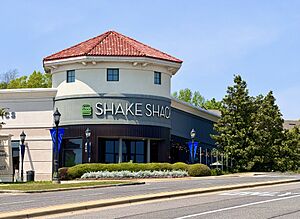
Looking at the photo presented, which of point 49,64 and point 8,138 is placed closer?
point 8,138

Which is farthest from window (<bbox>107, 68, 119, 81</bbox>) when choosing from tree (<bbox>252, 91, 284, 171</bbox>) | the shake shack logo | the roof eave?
tree (<bbox>252, 91, 284, 171</bbox>)

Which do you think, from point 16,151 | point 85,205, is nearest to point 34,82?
point 16,151

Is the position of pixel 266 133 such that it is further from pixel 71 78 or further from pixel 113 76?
pixel 71 78

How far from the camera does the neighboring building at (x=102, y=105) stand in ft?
163

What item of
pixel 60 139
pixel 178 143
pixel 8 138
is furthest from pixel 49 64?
pixel 178 143

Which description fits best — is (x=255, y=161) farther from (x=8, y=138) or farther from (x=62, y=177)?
(x=8, y=138)

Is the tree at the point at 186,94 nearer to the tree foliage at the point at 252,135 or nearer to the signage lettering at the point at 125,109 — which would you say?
the tree foliage at the point at 252,135

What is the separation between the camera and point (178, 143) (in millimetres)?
57188

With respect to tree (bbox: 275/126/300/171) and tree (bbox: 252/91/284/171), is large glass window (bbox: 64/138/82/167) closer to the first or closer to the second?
tree (bbox: 252/91/284/171)

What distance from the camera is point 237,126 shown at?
57.5 meters

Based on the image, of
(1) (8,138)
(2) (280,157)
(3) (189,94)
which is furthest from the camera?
(3) (189,94)

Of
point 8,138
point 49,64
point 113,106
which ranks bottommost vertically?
point 8,138

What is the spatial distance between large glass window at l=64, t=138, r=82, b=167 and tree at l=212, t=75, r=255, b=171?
1419cm

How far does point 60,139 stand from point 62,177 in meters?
6.18
